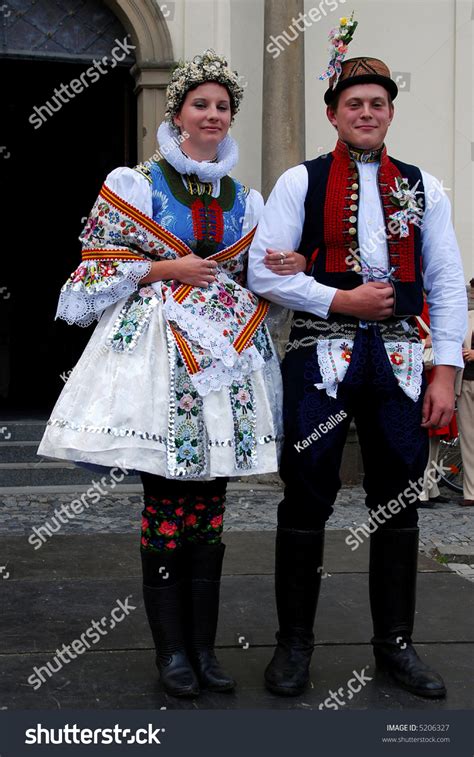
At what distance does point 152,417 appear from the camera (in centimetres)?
329

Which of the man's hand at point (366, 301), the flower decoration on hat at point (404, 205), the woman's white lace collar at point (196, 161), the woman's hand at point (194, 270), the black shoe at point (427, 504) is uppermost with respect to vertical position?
the woman's white lace collar at point (196, 161)

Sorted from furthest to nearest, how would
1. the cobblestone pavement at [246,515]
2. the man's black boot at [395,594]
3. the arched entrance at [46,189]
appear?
the arched entrance at [46,189], the cobblestone pavement at [246,515], the man's black boot at [395,594]

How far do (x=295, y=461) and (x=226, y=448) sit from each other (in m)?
0.25

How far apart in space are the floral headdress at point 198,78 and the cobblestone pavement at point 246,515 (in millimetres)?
3204

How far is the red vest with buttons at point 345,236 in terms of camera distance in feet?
11.1

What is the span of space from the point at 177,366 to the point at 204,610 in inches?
31.0

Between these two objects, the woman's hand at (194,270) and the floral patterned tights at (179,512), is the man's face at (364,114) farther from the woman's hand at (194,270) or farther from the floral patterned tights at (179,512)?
the floral patterned tights at (179,512)

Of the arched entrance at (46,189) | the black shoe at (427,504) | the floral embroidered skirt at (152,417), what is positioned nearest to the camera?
the floral embroidered skirt at (152,417)

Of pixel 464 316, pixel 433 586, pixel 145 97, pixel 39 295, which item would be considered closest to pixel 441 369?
pixel 464 316

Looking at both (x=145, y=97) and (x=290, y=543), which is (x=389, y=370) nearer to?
(x=290, y=543)

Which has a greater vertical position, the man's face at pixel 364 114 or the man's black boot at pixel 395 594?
the man's face at pixel 364 114

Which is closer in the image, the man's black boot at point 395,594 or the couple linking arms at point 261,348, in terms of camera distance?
the couple linking arms at point 261,348

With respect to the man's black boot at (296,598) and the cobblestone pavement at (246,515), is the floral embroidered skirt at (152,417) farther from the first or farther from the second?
the cobblestone pavement at (246,515)

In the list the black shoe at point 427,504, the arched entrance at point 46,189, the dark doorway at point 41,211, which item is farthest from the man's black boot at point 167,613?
the dark doorway at point 41,211
